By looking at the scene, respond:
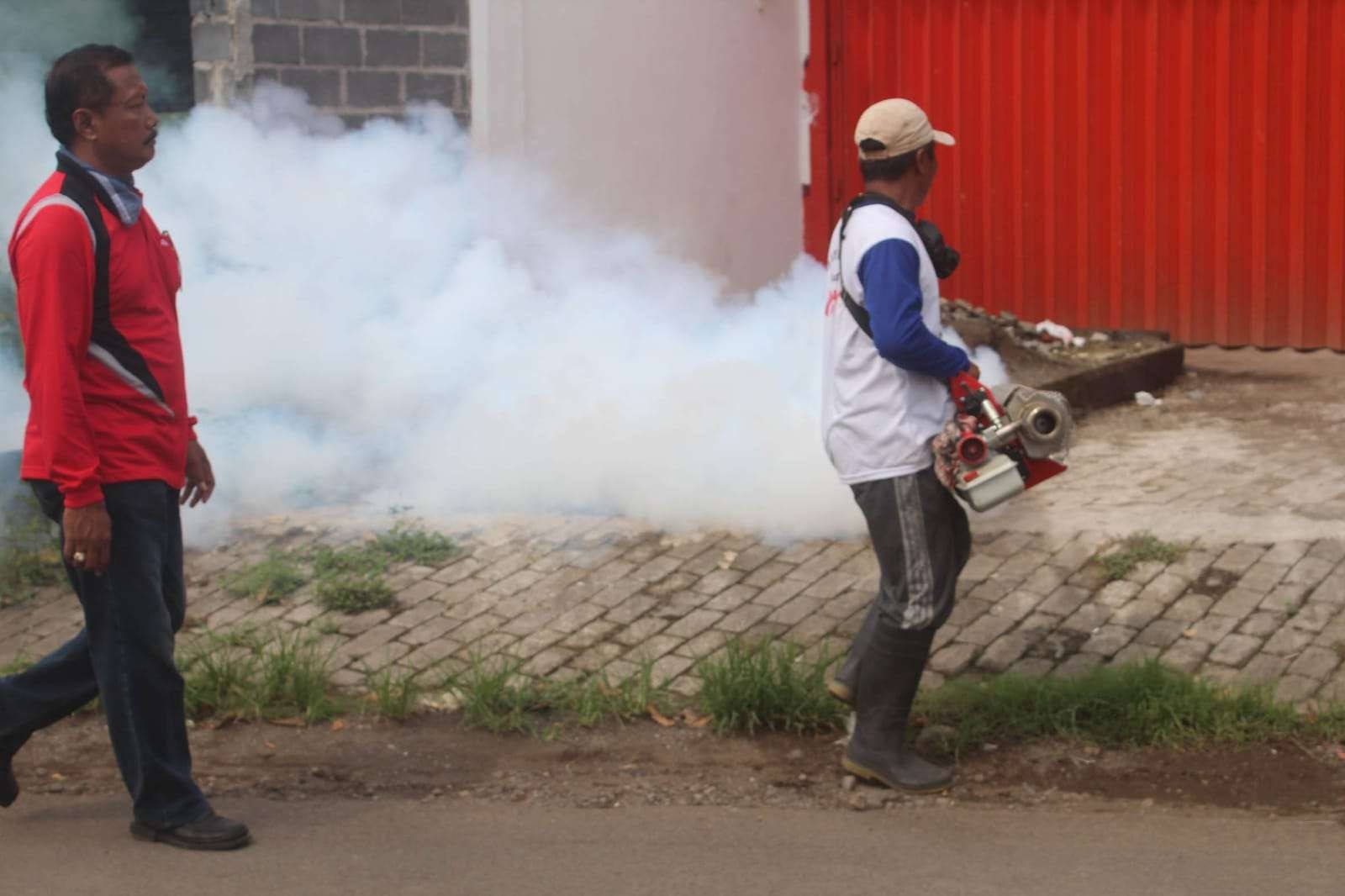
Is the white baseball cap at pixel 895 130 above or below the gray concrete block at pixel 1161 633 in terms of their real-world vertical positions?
above

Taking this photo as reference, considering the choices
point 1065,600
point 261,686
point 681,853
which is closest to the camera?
point 681,853

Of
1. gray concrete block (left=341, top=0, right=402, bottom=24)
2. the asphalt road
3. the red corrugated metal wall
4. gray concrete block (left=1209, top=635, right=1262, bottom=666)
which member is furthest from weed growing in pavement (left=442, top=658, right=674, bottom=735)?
the red corrugated metal wall

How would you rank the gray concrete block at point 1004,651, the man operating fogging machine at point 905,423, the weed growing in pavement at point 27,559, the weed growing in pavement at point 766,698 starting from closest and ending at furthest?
1. the man operating fogging machine at point 905,423
2. the weed growing in pavement at point 766,698
3. the gray concrete block at point 1004,651
4. the weed growing in pavement at point 27,559

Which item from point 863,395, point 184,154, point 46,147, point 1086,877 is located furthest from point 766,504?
point 46,147

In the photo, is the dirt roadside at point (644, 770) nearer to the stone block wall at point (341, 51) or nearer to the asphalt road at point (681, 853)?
the asphalt road at point (681, 853)

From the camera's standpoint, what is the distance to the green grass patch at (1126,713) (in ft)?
16.7

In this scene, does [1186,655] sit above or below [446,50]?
Answer: below

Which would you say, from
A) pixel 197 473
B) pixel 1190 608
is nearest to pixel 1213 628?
pixel 1190 608

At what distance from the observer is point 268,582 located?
21.5ft

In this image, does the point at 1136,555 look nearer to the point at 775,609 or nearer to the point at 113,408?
the point at 775,609

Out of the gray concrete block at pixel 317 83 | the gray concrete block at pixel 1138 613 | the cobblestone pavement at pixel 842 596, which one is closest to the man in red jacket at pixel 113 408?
the cobblestone pavement at pixel 842 596

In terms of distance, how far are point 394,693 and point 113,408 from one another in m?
1.61

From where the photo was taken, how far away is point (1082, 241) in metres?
10.9

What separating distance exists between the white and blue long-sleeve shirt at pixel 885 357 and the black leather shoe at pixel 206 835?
72.6 inches
